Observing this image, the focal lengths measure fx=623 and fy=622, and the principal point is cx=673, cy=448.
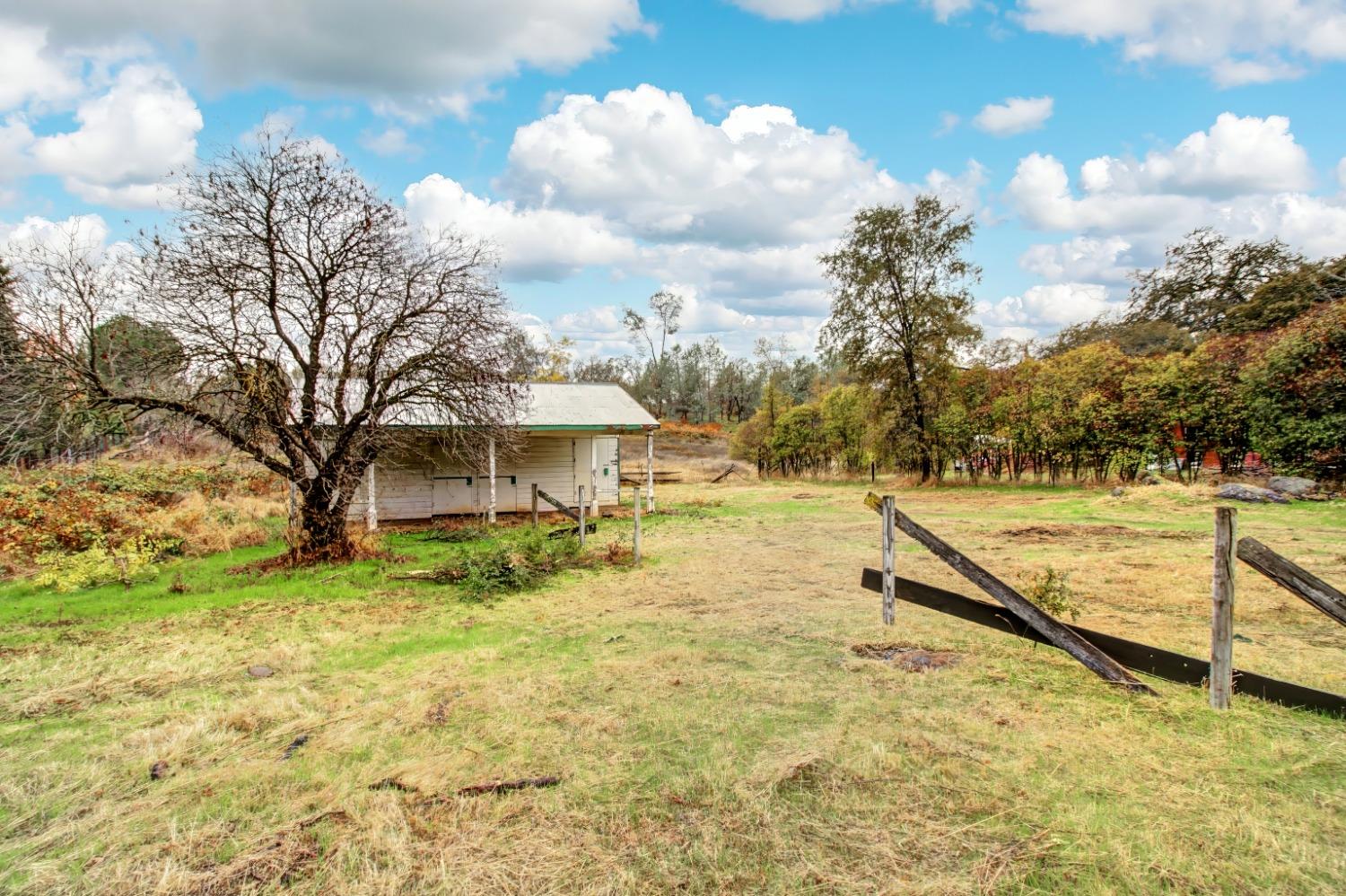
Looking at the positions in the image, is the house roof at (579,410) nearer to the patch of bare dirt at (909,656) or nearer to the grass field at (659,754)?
the grass field at (659,754)

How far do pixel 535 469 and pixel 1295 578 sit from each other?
55.0 feet

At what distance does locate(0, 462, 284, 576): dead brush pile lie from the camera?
34.5ft

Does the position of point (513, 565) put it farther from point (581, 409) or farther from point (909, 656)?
point (581, 409)

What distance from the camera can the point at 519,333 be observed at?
12719 millimetres

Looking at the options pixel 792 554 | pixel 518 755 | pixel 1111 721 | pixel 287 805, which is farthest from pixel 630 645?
pixel 792 554

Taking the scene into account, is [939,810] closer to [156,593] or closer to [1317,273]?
[156,593]

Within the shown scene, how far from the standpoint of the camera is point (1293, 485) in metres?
13.5

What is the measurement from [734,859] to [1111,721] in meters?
2.83

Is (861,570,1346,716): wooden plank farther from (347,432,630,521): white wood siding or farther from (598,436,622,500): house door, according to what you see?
(598,436,622,500): house door

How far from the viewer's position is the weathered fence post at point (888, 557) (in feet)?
19.3

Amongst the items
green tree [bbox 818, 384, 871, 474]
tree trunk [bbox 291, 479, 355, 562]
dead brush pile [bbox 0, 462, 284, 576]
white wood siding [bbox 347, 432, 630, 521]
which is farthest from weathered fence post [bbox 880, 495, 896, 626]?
green tree [bbox 818, 384, 871, 474]

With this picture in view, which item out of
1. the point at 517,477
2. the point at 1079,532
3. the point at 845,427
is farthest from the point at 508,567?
the point at 845,427

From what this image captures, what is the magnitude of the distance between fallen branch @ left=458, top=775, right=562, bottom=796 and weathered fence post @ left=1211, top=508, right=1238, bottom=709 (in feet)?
13.7

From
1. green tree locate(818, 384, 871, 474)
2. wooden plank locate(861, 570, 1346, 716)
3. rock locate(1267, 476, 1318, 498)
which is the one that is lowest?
wooden plank locate(861, 570, 1346, 716)
